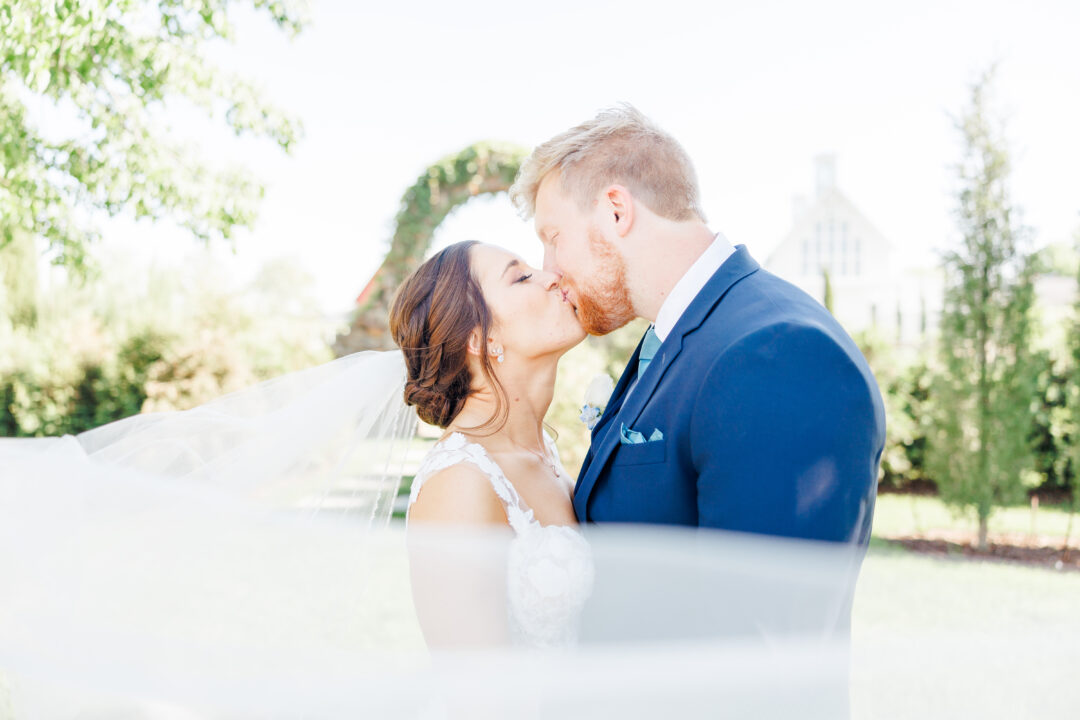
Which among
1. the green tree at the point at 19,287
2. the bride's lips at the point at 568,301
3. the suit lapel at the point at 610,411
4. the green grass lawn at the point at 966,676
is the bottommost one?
the green tree at the point at 19,287

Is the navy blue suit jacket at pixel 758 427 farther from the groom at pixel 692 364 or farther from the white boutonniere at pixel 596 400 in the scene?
the white boutonniere at pixel 596 400

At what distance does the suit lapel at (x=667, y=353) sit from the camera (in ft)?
7.88

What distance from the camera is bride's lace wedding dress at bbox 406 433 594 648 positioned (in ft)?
8.46

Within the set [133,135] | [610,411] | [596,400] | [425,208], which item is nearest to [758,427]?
[610,411]

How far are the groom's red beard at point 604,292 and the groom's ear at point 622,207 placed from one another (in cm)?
8

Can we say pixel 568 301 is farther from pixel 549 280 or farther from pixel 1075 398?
pixel 1075 398

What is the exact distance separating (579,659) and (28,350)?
546 inches

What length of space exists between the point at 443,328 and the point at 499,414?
389 mm

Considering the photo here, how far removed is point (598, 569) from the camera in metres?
2.54

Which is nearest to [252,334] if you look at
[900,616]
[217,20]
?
[217,20]

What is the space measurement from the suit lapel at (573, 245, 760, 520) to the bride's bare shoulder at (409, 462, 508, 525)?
30 centimetres

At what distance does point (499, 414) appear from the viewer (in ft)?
10.1

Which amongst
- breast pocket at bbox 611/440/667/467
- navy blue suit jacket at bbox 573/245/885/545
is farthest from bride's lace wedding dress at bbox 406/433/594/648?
breast pocket at bbox 611/440/667/467

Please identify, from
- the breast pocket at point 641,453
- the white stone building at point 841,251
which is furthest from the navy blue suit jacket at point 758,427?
the white stone building at point 841,251
